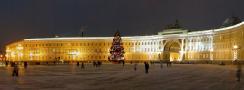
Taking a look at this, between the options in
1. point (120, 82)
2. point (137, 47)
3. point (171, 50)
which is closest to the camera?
point (120, 82)

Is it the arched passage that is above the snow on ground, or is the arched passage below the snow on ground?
above

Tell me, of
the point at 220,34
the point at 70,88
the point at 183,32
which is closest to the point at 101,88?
the point at 70,88

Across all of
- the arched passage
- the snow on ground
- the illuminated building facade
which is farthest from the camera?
the arched passage

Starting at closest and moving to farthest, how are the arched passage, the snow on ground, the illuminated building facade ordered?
the snow on ground → the illuminated building facade → the arched passage

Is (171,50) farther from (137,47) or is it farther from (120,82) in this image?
(120,82)

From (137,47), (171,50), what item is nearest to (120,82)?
(171,50)

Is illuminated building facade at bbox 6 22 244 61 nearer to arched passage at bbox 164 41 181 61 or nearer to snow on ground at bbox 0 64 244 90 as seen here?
arched passage at bbox 164 41 181 61

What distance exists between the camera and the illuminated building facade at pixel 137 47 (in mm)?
132125

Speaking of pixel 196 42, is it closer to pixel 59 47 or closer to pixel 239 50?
pixel 239 50

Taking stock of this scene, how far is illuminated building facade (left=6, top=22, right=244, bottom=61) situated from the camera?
13212 cm

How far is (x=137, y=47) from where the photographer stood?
158 meters

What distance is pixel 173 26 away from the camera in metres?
156

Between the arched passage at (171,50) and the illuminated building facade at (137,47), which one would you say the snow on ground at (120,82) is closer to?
the illuminated building facade at (137,47)

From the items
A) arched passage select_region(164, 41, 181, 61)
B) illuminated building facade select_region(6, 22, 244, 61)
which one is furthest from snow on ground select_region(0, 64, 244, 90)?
arched passage select_region(164, 41, 181, 61)
